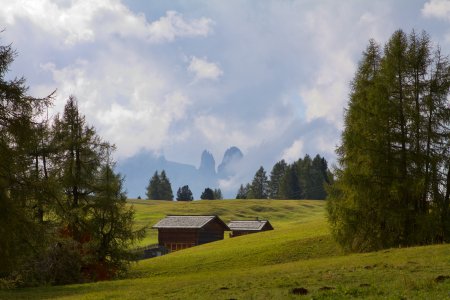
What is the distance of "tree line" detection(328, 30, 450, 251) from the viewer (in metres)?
33.5

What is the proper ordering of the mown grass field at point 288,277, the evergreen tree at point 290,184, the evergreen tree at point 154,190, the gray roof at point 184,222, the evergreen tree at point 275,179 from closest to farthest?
Result: the mown grass field at point 288,277 < the gray roof at point 184,222 < the evergreen tree at point 290,184 < the evergreen tree at point 275,179 < the evergreen tree at point 154,190

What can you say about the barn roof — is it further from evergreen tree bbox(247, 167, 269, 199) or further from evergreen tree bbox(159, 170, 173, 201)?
evergreen tree bbox(159, 170, 173, 201)

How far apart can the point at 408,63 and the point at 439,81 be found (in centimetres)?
250

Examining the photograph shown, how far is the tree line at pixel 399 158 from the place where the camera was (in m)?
33.5

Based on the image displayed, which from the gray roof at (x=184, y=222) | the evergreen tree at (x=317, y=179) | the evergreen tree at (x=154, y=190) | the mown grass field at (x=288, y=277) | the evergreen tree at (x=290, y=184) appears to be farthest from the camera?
the evergreen tree at (x=154, y=190)

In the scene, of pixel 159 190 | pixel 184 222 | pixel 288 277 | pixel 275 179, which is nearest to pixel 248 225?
pixel 184 222

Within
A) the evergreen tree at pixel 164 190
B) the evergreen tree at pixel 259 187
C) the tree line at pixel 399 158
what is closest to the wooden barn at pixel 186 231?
the tree line at pixel 399 158

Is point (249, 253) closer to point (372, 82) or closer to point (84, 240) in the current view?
point (84, 240)

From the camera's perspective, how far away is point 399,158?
114 feet

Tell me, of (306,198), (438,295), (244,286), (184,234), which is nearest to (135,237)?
(244,286)

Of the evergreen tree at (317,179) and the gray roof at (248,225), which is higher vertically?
the evergreen tree at (317,179)

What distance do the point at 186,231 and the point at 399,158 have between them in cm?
5468

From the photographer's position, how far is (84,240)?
37.3 m

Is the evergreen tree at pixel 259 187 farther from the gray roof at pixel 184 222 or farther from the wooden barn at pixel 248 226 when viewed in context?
the gray roof at pixel 184 222
